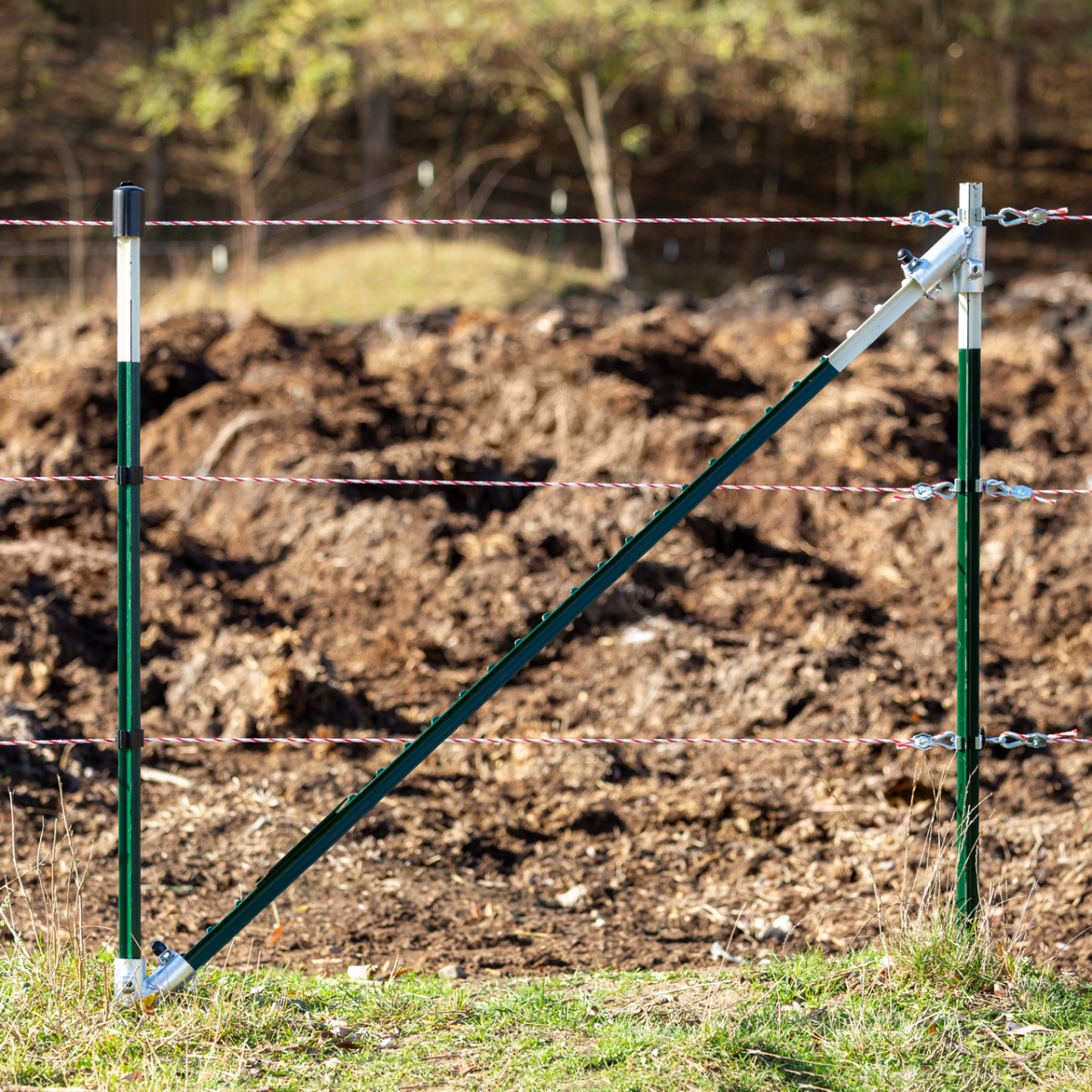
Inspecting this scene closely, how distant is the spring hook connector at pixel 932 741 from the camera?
3088 mm

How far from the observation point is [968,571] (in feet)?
10.6

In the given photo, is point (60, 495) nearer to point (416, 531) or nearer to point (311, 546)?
point (311, 546)

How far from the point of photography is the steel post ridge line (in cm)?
305

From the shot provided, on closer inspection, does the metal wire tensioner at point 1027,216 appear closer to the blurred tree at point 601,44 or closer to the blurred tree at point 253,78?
the blurred tree at point 253,78

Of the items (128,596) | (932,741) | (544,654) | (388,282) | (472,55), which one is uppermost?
(472,55)

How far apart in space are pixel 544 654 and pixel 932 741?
3.15m

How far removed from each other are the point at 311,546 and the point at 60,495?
149 centimetres

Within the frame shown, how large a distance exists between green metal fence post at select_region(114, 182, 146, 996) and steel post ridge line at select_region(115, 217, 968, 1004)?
81 mm

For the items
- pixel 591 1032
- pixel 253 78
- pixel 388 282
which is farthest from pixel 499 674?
pixel 253 78

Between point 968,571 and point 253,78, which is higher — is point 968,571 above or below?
below

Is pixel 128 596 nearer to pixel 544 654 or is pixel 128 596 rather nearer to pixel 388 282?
pixel 544 654

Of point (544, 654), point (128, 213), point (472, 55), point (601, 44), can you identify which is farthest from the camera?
point (472, 55)

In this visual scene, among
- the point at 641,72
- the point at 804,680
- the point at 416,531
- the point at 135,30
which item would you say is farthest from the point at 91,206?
the point at 804,680

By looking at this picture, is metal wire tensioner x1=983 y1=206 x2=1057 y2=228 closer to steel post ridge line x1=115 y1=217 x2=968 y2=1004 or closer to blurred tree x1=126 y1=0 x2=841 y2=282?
steel post ridge line x1=115 y1=217 x2=968 y2=1004
